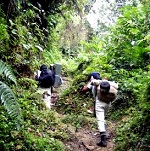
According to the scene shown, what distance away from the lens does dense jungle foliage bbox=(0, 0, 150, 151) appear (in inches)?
200

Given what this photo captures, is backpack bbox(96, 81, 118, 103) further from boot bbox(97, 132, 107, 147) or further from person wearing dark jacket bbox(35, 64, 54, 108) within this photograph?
person wearing dark jacket bbox(35, 64, 54, 108)

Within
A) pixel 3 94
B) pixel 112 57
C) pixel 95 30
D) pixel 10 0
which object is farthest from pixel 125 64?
pixel 95 30

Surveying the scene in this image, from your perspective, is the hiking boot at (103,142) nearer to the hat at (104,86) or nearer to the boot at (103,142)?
the boot at (103,142)

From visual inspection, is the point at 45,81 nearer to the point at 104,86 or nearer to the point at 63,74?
the point at 104,86

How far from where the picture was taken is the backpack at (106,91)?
20.5 ft

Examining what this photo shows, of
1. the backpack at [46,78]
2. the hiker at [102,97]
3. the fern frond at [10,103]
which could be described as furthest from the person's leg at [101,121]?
the fern frond at [10,103]

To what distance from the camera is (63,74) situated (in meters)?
15.3

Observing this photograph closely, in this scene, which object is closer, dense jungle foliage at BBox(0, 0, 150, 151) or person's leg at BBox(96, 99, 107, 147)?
dense jungle foliage at BBox(0, 0, 150, 151)

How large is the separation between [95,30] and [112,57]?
48.5ft

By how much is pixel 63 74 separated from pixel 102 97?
29.3ft

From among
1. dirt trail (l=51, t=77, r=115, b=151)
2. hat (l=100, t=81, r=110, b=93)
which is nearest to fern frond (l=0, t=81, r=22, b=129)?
dirt trail (l=51, t=77, r=115, b=151)

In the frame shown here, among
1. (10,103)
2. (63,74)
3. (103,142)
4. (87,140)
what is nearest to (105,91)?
(103,142)

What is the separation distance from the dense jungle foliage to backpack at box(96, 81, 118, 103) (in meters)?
0.57

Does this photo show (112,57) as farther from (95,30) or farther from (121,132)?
(95,30)
